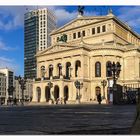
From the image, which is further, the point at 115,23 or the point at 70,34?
the point at 70,34

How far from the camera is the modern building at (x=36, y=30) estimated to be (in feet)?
349

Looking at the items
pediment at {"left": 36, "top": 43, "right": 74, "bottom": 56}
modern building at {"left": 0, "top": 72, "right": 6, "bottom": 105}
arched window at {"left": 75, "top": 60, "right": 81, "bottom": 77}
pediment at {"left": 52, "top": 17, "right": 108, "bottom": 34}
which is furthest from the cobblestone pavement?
modern building at {"left": 0, "top": 72, "right": 6, "bottom": 105}

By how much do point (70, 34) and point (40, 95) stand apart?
17.7 m

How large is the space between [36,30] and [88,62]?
134 ft

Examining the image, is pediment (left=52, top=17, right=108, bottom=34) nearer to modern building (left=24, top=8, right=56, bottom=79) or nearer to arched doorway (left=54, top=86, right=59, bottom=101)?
modern building (left=24, top=8, right=56, bottom=79)

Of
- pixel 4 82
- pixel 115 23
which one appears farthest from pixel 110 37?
pixel 4 82

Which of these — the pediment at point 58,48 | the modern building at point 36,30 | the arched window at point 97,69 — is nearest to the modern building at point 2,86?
the modern building at point 36,30

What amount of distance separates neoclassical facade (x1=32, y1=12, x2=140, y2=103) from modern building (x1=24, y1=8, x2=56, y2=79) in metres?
26.2

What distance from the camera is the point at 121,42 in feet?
269

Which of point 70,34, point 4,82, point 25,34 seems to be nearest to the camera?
point 70,34

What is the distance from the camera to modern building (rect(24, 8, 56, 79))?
349 feet
